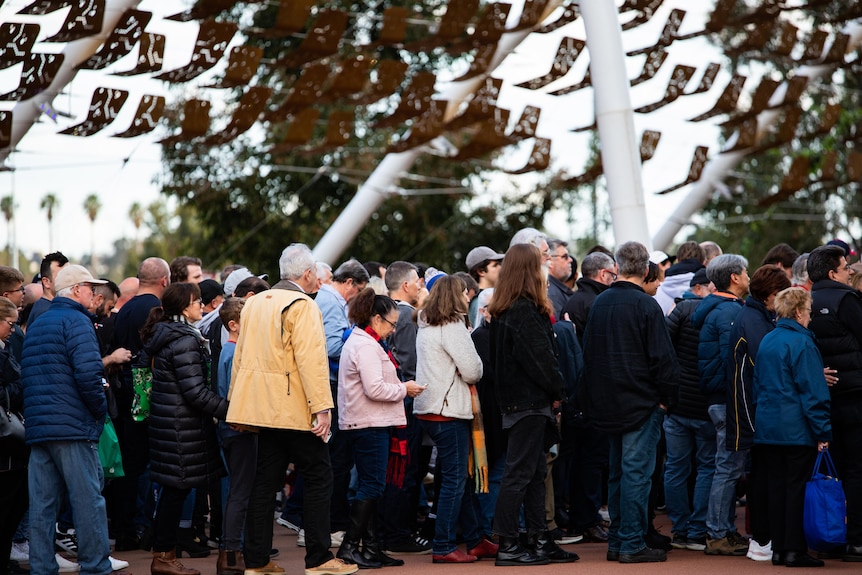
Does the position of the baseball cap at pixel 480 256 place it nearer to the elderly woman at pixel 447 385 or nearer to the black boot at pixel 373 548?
the elderly woman at pixel 447 385

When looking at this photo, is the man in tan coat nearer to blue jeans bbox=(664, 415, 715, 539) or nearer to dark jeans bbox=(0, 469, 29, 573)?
dark jeans bbox=(0, 469, 29, 573)

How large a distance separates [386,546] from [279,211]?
1744cm

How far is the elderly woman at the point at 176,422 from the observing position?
7578 millimetres

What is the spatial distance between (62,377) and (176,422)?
2.82 feet

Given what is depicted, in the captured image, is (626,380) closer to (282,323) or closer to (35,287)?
(282,323)

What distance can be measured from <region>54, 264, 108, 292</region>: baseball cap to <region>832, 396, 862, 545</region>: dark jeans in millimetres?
5336

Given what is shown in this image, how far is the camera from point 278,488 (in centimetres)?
735

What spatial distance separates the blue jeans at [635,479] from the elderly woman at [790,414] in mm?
747

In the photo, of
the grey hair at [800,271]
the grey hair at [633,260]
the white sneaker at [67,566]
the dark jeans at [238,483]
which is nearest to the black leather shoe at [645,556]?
the grey hair at [633,260]

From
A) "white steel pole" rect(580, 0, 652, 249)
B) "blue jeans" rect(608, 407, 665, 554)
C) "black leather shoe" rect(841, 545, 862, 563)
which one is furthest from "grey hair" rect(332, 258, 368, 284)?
"white steel pole" rect(580, 0, 652, 249)

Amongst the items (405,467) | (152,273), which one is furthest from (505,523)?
(152,273)

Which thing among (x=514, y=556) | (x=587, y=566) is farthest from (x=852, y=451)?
(x=514, y=556)

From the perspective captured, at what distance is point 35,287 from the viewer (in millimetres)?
9734

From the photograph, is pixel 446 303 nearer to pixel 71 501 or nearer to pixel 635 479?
pixel 635 479
